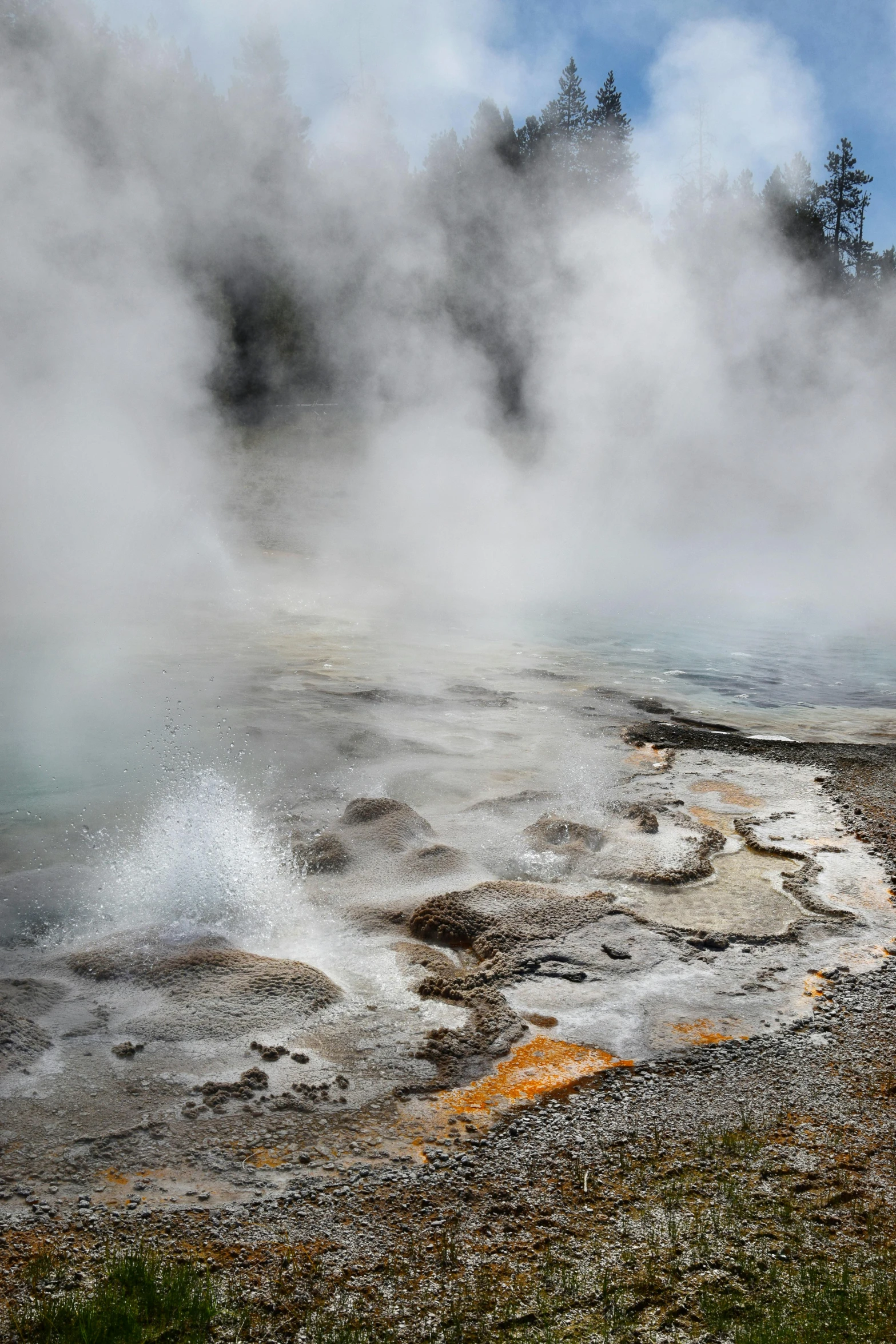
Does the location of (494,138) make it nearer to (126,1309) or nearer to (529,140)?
(529,140)

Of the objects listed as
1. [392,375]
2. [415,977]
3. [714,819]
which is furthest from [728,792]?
[392,375]

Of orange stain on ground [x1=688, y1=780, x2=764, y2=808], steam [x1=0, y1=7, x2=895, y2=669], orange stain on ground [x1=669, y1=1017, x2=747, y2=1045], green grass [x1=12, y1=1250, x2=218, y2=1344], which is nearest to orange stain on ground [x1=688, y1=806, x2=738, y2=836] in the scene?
orange stain on ground [x1=688, y1=780, x2=764, y2=808]

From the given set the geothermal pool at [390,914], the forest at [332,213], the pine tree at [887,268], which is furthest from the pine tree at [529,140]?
the geothermal pool at [390,914]

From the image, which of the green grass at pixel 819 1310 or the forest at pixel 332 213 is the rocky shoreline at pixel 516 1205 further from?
the forest at pixel 332 213

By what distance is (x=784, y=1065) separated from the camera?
2.01 metres

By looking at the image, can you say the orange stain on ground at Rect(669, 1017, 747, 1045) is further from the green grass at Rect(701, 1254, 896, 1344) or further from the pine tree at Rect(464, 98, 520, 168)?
the pine tree at Rect(464, 98, 520, 168)

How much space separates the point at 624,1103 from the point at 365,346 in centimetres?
1394

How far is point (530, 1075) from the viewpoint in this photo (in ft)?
6.51

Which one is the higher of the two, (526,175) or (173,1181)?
(526,175)

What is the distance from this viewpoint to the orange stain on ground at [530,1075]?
74.3 inches

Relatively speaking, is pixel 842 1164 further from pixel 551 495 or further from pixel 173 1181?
pixel 551 495

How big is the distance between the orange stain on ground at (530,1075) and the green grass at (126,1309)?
2.02 feet

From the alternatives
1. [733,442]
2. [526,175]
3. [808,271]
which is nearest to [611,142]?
[526,175]

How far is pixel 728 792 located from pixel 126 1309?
123 inches
